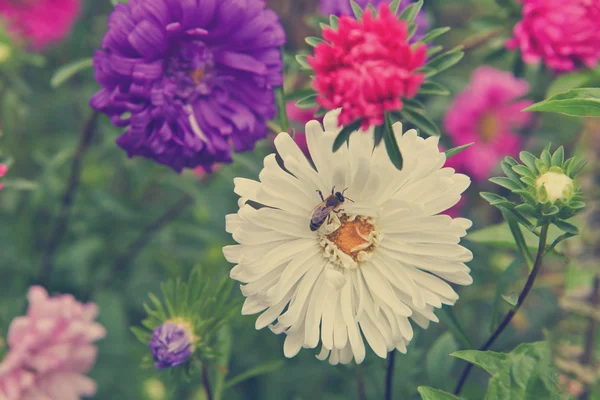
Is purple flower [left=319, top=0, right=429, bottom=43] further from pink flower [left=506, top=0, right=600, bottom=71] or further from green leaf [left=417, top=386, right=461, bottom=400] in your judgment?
green leaf [left=417, top=386, right=461, bottom=400]

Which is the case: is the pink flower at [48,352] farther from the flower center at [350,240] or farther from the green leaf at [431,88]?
the green leaf at [431,88]

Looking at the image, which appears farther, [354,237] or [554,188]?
[354,237]

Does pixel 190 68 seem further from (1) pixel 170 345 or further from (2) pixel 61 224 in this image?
(2) pixel 61 224

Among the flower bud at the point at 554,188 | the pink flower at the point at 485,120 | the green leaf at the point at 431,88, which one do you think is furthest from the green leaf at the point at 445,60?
the pink flower at the point at 485,120

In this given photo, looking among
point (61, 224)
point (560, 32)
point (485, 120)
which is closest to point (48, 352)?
point (61, 224)

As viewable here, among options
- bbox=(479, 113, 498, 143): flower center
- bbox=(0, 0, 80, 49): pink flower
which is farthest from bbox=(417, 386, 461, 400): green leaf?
bbox=(0, 0, 80, 49): pink flower

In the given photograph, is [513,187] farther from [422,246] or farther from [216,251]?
[216,251]

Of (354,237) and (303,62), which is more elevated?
(303,62)

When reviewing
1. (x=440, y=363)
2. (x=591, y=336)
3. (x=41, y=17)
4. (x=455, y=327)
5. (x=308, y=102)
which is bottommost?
(x=591, y=336)
